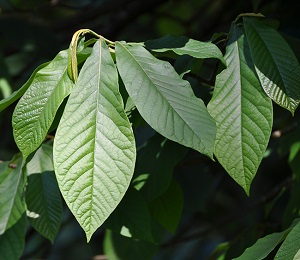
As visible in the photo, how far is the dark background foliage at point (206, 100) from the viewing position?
207 cm

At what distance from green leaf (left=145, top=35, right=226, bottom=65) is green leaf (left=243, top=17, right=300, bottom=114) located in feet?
0.25

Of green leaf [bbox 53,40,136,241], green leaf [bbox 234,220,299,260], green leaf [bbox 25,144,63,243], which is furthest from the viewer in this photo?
green leaf [bbox 25,144,63,243]

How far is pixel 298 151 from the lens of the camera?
1798 millimetres

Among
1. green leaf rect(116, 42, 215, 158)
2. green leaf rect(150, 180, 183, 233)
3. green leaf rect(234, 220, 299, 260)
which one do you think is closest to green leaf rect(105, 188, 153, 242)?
green leaf rect(150, 180, 183, 233)

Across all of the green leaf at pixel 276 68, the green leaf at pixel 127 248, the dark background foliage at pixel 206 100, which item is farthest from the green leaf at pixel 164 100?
the green leaf at pixel 127 248

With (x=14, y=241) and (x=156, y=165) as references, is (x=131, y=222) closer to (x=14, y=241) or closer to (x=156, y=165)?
(x=156, y=165)

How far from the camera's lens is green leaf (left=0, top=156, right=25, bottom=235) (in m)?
1.58

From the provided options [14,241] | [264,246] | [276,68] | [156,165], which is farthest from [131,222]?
[276,68]

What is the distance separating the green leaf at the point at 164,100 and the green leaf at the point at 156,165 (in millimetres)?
A: 399

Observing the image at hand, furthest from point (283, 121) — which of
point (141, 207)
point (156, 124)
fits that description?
point (156, 124)

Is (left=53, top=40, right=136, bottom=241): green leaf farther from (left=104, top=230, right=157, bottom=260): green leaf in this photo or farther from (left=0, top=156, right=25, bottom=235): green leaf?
(left=104, top=230, right=157, bottom=260): green leaf

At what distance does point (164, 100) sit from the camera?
122 cm

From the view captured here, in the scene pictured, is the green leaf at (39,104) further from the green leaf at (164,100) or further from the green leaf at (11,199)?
the green leaf at (11,199)

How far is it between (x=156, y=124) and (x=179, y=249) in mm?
2423
